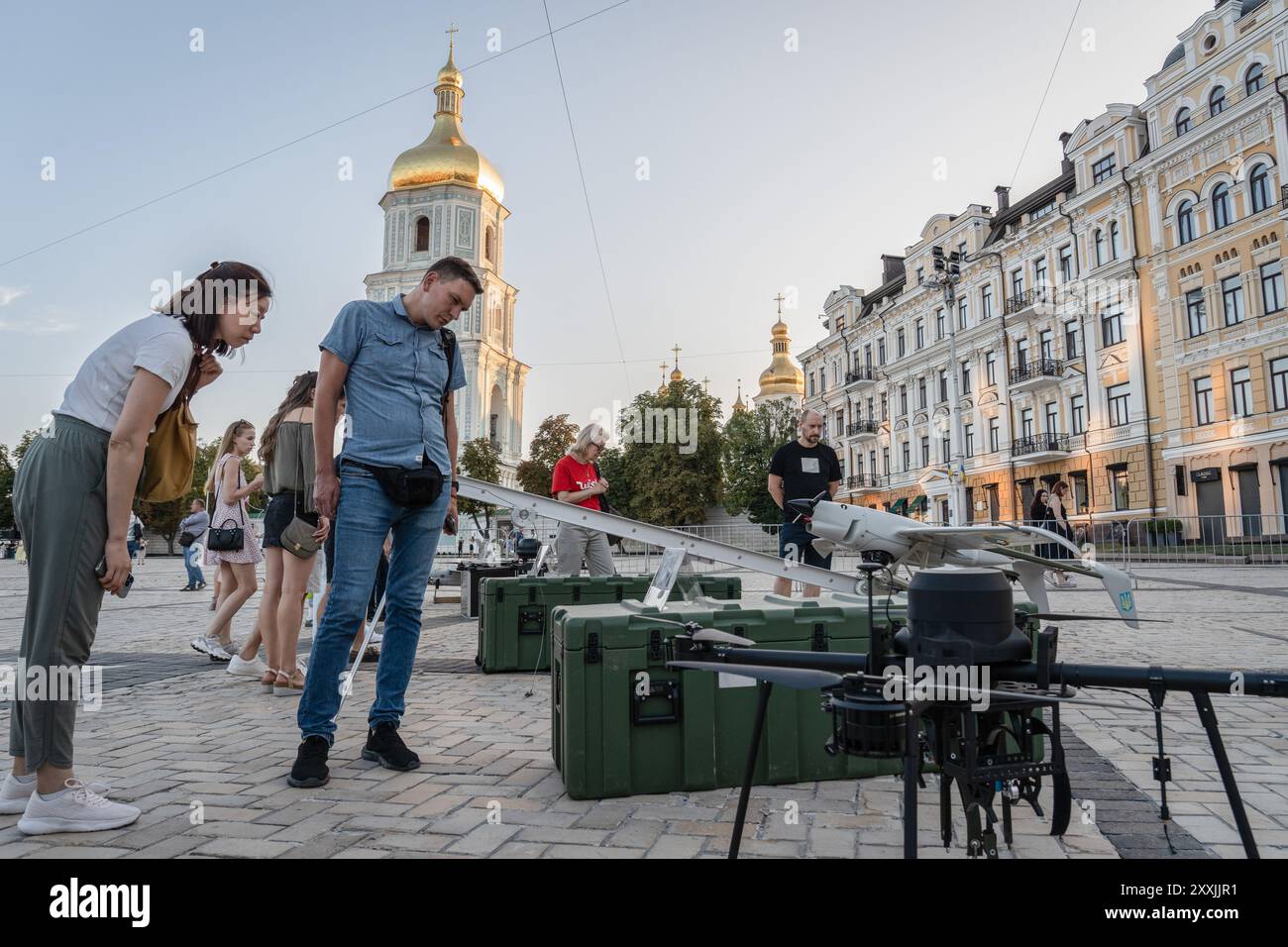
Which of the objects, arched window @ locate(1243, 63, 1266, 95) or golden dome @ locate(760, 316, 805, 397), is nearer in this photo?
arched window @ locate(1243, 63, 1266, 95)

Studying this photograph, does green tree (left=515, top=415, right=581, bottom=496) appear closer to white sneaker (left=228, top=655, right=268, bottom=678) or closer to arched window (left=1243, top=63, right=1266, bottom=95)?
arched window (left=1243, top=63, right=1266, bottom=95)

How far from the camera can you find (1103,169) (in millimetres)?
34906

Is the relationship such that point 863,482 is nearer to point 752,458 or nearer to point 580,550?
point 752,458

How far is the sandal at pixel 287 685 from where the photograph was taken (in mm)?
5230

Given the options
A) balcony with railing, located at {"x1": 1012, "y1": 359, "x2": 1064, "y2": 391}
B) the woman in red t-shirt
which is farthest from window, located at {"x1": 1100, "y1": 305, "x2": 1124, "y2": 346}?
the woman in red t-shirt

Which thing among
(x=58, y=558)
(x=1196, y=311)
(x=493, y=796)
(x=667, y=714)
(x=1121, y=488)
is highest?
(x=1196, y=311)

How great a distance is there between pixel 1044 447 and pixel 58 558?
1539 inches

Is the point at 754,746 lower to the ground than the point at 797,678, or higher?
lower

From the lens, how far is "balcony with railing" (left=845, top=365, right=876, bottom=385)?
53031 mm

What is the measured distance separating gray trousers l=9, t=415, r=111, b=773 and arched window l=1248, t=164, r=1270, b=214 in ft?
115

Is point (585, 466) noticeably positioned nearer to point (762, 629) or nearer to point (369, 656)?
point (369, 656)

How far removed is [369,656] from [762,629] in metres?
4.57

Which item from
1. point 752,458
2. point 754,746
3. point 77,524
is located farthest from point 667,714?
point 752,458

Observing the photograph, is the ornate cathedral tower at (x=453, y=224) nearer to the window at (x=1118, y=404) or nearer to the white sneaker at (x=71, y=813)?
the window at (x=1118, y=404)
